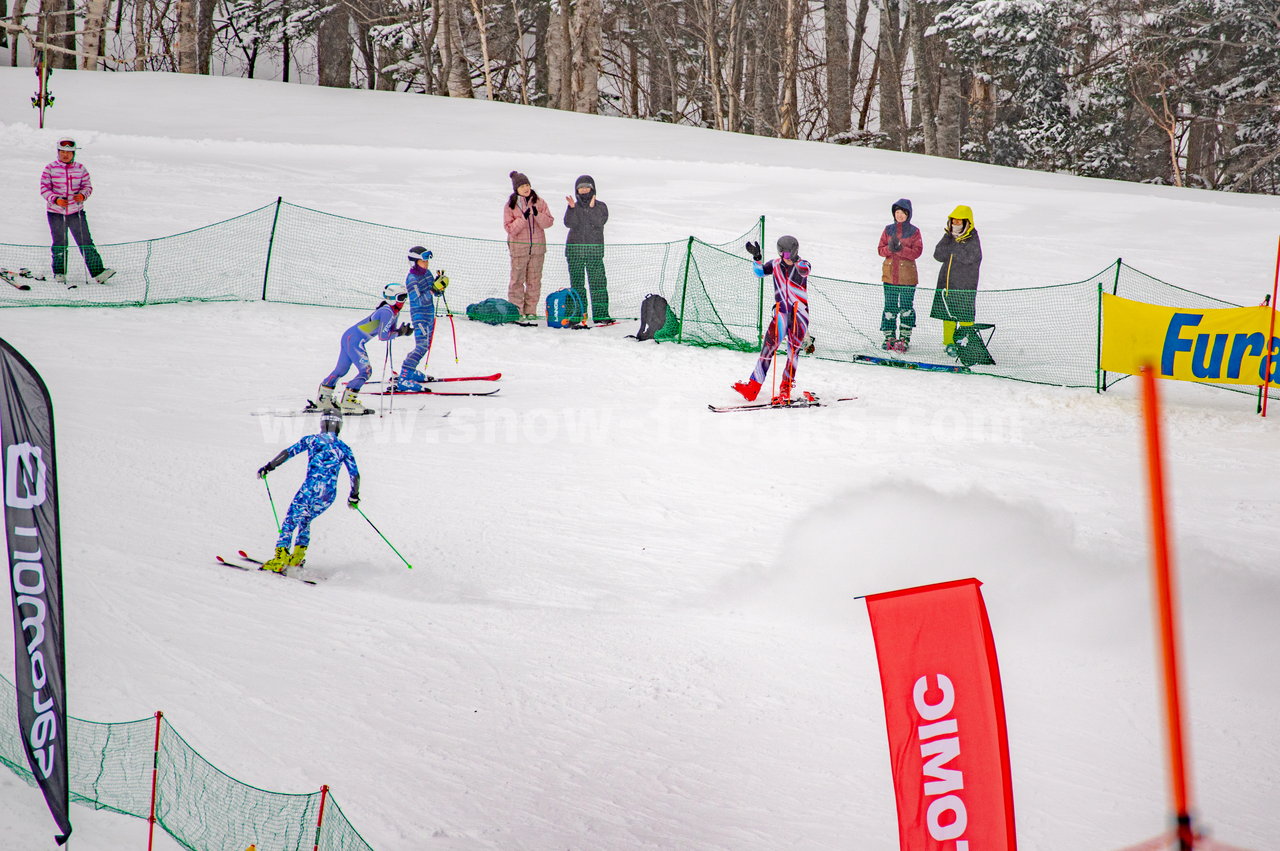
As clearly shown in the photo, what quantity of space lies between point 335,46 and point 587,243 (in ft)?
64.5

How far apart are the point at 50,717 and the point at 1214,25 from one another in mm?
27701

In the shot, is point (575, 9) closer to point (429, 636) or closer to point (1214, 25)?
point (1214, 25)

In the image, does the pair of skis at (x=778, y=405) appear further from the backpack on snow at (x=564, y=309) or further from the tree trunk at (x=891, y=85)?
the tree trunk at (x=891, y=85)

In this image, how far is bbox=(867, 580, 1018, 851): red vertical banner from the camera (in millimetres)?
4000

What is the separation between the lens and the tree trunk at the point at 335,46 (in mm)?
30734

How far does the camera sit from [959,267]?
45.1ft

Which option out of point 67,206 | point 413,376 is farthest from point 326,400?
point 67,206

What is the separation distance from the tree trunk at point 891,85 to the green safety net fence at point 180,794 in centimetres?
2967

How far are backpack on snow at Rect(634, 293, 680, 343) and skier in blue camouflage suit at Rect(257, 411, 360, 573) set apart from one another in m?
6.70

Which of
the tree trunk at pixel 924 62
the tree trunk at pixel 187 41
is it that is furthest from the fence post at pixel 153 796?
the tree trunk at pixel 924 62

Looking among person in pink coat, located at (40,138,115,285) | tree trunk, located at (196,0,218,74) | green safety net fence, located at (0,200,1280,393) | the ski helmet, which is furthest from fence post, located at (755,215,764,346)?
tree trunk, located at (196,0,218,74)

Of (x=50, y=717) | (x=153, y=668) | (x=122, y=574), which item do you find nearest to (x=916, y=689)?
(x=50, y=717)

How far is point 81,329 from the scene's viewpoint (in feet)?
43.3

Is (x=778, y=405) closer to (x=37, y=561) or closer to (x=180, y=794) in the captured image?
(x=180, y=794)
